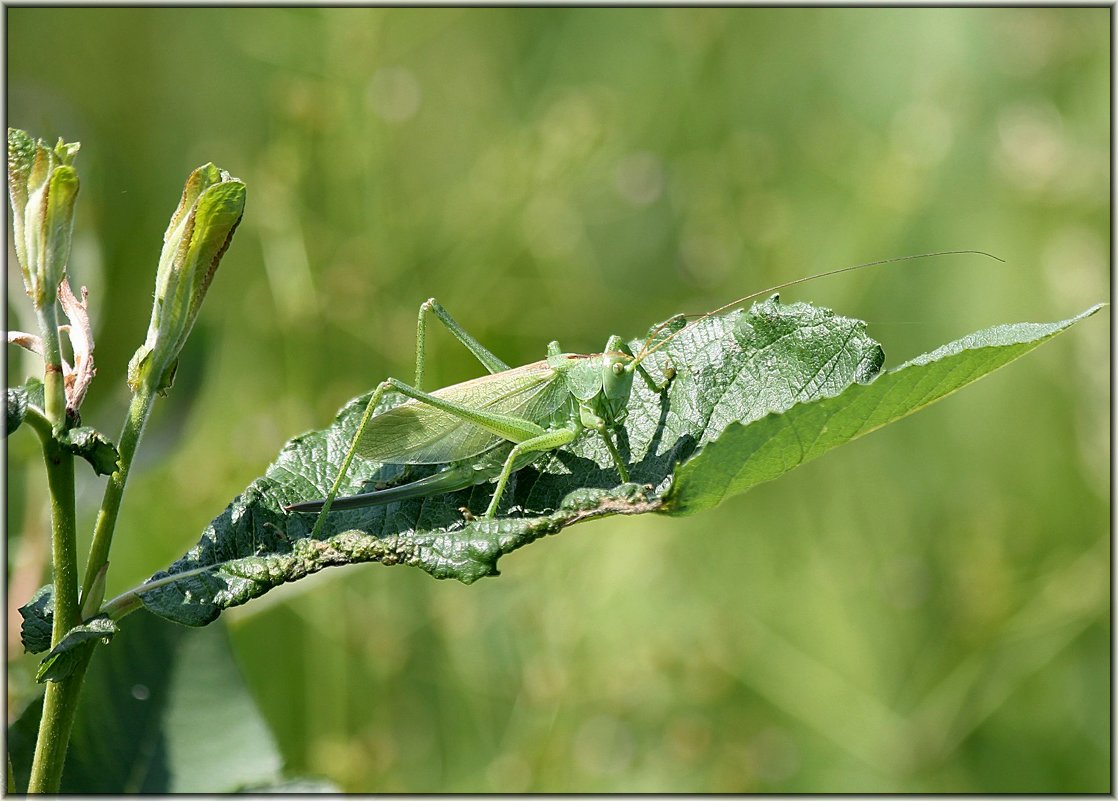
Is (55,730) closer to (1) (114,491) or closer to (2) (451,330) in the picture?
(1) (114,491)

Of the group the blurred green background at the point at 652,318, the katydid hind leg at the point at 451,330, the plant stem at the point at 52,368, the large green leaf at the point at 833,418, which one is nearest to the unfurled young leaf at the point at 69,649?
the plant stem at the point at 52,368

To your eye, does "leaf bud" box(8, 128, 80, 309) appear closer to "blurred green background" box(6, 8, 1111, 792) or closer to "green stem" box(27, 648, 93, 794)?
"green stem" box(27, 648, 93, 794)

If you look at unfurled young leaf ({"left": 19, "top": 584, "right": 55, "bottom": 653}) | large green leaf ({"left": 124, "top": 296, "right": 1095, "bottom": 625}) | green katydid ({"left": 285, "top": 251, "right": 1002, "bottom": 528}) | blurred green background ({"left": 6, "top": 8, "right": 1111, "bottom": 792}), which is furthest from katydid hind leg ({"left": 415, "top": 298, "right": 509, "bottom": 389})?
unfurled young leaf ({"left": 19, "top": 584, "right": 55, "bottom": 653})

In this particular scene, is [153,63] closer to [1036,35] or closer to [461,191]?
[461,191]

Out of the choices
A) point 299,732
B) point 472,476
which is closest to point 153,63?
point 299,732

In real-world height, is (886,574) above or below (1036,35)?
below

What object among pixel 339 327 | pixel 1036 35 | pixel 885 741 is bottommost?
pixel 885 741

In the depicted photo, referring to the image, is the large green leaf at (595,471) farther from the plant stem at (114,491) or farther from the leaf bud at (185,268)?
the leaf bud at (185,268)
